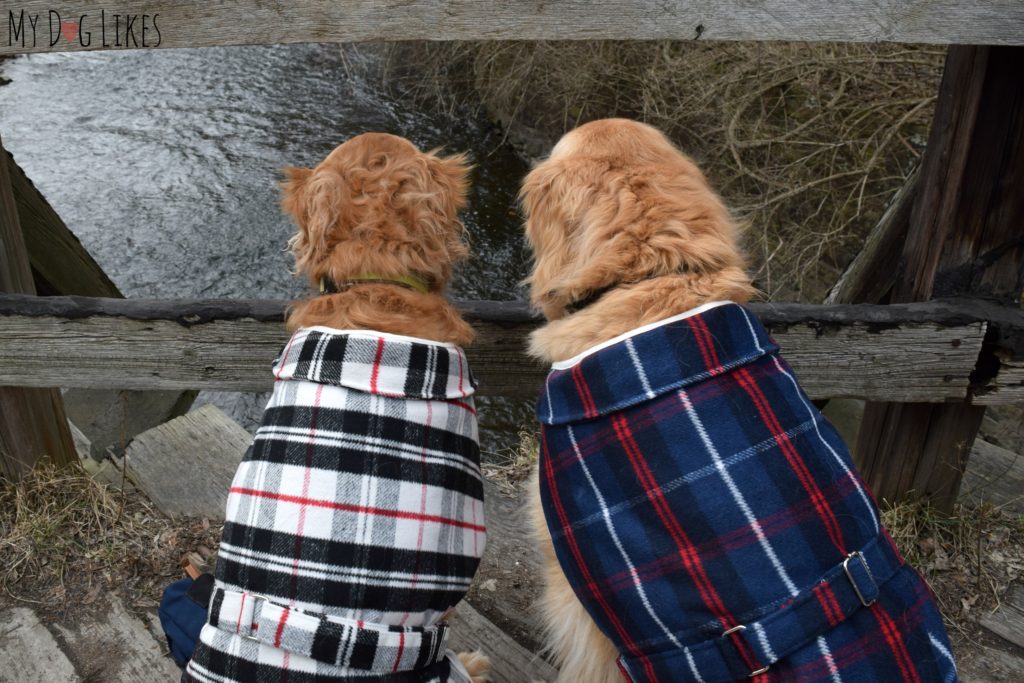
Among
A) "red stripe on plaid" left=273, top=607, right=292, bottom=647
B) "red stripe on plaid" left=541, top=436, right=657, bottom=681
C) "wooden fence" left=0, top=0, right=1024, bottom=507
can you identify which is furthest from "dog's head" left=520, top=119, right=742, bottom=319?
"red stripe on plaid" left=273, top=607, right=292, bottom=647

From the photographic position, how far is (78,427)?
Answer: 4.60 m

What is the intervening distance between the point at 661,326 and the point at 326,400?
783 mm

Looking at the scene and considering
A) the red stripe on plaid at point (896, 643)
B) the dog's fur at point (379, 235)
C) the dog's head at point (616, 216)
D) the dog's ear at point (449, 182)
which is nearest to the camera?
the red stripe on plaid at point (896, 643)

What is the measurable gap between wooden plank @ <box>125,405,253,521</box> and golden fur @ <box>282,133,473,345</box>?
1.22 metres

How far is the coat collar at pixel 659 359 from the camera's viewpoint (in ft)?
5.31

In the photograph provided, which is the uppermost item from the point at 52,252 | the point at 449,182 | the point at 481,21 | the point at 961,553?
the point at 481,21

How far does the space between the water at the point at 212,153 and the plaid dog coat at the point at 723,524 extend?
3563 mm

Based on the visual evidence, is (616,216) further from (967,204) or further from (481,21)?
(967,204)

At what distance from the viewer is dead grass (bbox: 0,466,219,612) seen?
8.61 feet

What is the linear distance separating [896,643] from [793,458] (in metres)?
0.40

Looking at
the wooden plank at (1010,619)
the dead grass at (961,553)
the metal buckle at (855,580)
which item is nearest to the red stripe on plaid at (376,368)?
the metal buckle at (855,580)

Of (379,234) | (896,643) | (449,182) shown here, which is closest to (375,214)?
(379,234)

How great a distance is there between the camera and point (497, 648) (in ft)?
8.16

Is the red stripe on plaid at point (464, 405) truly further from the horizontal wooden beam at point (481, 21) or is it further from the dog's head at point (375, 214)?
the horizontal wooden beam at point (481, 21)
